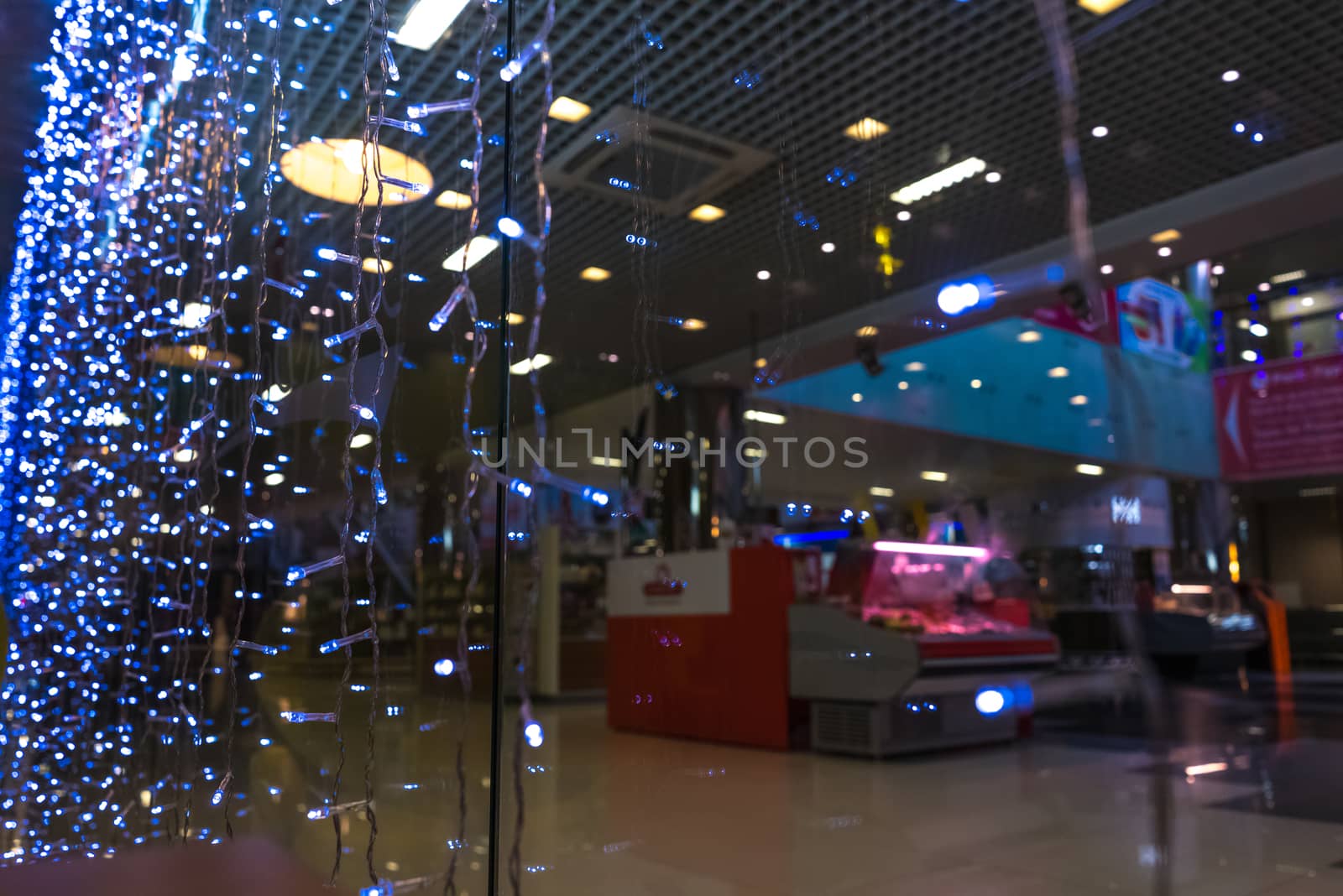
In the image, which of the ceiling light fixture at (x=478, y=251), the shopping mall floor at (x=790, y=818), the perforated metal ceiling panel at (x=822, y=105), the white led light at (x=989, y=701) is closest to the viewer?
the ceiling light fixture at (x=478, y=251)

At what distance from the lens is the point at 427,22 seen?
288cm

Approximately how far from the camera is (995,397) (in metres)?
7.90

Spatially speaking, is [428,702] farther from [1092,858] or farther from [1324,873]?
[1324,873]

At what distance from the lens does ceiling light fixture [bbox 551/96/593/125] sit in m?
3.42

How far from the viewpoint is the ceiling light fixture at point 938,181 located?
13.0ft

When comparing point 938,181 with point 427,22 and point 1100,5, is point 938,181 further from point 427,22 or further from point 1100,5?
point 427,22

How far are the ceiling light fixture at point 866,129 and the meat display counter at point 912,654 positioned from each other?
231 centimetres

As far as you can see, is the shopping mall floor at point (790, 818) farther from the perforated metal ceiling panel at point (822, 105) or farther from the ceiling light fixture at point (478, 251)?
the perforated metal ceiling panel at point (822, 105)

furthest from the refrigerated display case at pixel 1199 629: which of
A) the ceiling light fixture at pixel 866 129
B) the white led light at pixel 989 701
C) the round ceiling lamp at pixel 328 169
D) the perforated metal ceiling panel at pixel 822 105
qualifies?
the round ceiling lamp at pixel 328 169

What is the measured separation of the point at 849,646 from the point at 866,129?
2615mm

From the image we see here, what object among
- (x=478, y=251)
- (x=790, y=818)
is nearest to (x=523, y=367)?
(x=478, y=251)

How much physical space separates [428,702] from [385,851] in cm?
38

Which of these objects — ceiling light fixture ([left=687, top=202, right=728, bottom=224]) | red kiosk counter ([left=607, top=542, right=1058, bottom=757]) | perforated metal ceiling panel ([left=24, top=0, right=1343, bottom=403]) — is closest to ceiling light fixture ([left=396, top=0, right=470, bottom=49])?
perforated metal ceiling panel ([left=24, top=0, right=1343, bottom=403])

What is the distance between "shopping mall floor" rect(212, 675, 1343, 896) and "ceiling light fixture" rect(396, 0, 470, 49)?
1956 mm
